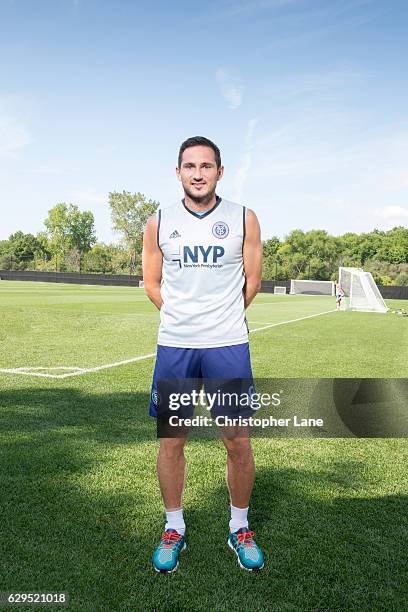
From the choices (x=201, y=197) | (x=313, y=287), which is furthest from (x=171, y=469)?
(x=313, y=287)

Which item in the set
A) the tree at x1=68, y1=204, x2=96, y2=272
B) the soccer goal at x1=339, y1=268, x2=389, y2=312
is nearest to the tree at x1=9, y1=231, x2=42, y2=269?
the tree at x1=68, y1=204, x2=96, y2=272

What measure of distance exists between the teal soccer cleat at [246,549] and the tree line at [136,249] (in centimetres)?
8445

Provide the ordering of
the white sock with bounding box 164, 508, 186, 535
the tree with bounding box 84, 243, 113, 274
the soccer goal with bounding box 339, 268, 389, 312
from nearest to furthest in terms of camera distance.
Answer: the white sock with bounding box 164, 508, 186, 535 < the soccer goal with bounding box 339, 268, 389, 312 < the tree with bounding box 84, 243, 113, 274

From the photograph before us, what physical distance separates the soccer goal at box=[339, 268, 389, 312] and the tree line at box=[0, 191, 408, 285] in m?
56.1

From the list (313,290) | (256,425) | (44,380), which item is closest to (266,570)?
(256,425)

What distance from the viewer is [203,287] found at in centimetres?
288

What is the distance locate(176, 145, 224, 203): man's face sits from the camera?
286cm

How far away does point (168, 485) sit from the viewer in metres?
3.04

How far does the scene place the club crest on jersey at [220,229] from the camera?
287 centimetres

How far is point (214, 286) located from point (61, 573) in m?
1.69

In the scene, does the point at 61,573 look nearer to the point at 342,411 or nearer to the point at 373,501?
the point at 373,501

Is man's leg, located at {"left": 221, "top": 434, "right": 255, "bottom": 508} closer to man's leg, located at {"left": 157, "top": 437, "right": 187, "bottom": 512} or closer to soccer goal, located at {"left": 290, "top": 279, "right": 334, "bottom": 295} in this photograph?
man's leg, located at {"left": 157, "top": 437, "right": 187, "bottom": 512}

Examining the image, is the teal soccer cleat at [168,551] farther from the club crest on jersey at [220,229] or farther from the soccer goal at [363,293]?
the soccer goal at [363,293]

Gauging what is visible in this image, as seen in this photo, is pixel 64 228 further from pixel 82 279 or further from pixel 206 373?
pixel 206 373
